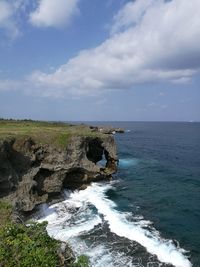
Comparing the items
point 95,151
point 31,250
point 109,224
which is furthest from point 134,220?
point 95,151

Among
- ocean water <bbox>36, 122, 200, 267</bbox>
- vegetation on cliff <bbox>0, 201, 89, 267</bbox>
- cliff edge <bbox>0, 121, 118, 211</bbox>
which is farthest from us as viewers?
cliff edge <bbox>0, 121, 118, 211</bbox>

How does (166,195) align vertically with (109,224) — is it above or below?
above

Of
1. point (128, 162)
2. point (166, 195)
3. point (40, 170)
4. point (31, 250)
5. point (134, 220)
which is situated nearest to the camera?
point (31, 250)

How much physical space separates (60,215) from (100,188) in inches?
508

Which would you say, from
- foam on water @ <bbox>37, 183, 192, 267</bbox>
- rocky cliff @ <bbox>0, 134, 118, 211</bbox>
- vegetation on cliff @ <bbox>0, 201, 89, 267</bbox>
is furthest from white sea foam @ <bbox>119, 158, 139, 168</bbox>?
vegetation on cliff @ <bbox>0, 201, 89, 267</bbox>

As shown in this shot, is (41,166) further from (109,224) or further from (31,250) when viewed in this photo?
(31,250)

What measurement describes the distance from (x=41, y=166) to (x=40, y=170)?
76 centimetres

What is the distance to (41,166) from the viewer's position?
4500 cm

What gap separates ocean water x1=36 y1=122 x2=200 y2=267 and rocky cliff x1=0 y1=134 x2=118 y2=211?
7.05 feet

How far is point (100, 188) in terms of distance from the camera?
51438 mm

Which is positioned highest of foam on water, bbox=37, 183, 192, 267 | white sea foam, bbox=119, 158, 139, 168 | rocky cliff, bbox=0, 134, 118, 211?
rocky cliff, bbox=0, 134, 118, 211

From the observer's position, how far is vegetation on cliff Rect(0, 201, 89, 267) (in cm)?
1623

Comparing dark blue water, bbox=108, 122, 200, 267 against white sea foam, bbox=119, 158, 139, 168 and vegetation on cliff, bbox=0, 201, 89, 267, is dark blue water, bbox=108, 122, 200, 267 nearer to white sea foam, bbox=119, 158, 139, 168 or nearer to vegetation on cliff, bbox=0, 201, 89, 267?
white sea foam, bbox=119, 158, 139, 168

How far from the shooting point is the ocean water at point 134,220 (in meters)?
30.0
